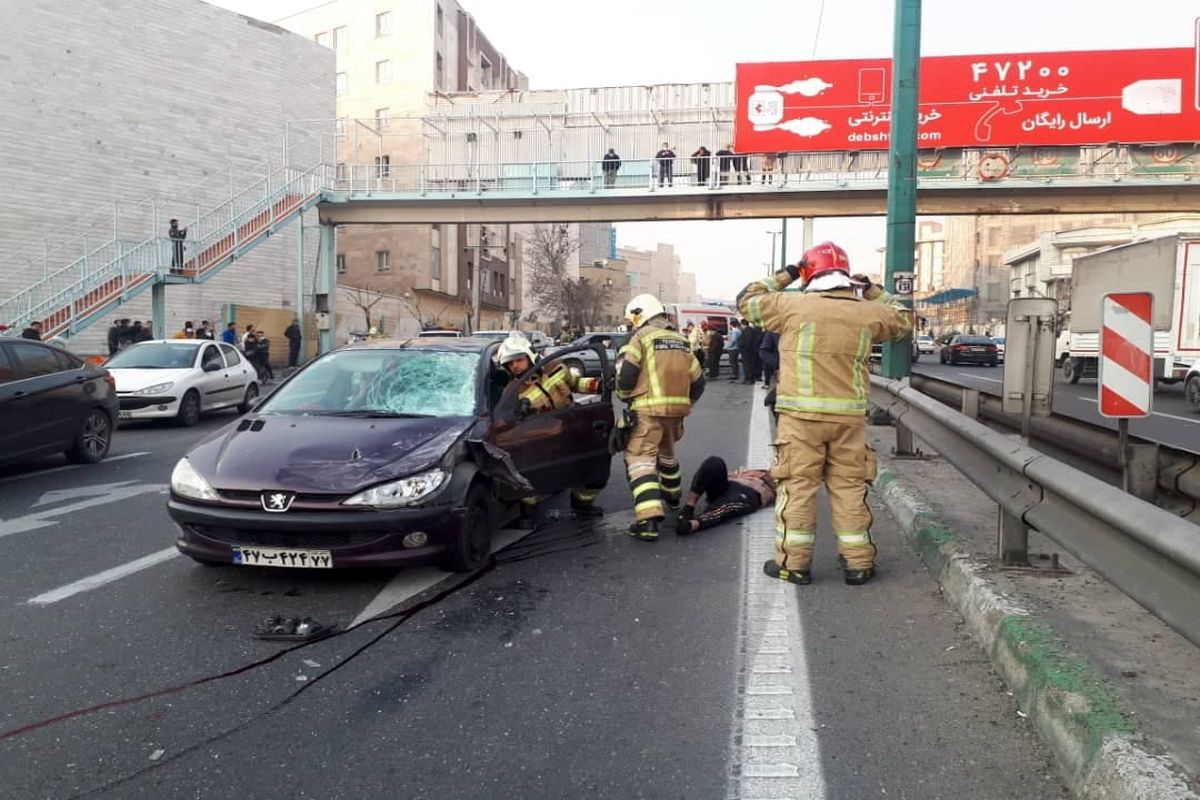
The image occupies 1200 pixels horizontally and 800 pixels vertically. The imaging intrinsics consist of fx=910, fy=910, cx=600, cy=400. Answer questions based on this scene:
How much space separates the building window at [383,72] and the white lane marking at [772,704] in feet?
184

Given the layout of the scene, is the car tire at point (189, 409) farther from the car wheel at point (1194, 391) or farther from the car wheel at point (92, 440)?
the car wheel at point (1194, 391)

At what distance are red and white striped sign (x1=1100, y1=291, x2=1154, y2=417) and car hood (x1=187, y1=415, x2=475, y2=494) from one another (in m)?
3.42

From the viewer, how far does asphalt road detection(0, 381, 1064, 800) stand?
2.96 metres

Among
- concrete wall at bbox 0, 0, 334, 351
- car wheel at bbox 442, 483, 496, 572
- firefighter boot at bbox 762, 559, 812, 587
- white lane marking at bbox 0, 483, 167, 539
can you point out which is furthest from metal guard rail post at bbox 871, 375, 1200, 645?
concrete wall at bbox 0, 0, 334, 351

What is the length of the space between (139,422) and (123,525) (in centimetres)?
817

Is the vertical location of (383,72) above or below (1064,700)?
above

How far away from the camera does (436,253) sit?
52.0 meters

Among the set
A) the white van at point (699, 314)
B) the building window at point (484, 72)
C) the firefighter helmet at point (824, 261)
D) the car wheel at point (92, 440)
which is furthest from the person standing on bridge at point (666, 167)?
the building window at point (484, 72)

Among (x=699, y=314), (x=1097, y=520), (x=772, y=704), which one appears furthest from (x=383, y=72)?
(x=1097, y=520)

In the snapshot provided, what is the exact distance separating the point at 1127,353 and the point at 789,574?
81.2 inches

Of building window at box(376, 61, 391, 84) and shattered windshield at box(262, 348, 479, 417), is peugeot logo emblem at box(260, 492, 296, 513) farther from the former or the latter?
building window at box(376, 61, 391, 84)

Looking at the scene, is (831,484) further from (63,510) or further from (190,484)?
(63,510)

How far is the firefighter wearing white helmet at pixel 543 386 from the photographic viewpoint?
6449 millimetres

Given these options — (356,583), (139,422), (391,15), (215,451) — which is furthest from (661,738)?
(391,15)
